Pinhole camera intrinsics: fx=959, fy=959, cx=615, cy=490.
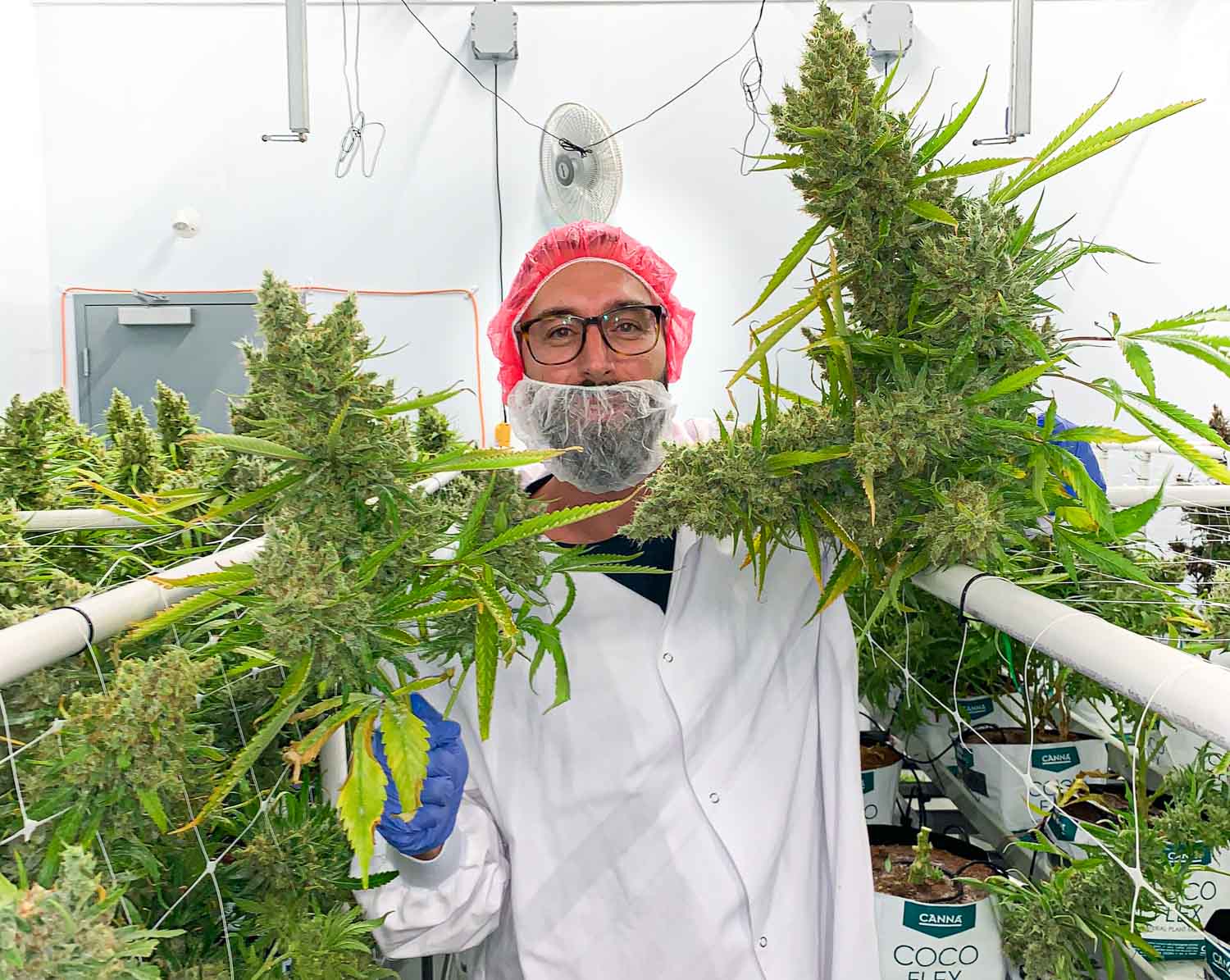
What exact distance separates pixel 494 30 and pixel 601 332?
136 inches

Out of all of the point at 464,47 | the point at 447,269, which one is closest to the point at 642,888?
the point at 447,269

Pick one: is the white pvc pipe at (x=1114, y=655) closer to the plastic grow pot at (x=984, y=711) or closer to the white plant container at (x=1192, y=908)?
the white plant container at (x=1192, y=908)

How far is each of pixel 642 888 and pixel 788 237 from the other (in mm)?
3714

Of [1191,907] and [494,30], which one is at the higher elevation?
[494,30]

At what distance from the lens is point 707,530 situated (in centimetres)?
91

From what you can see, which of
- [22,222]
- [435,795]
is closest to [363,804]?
[435,795]

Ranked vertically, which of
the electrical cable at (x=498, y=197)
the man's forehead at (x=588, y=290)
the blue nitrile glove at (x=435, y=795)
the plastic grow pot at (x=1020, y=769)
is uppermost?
the electrical cable at (x=498, y=197)

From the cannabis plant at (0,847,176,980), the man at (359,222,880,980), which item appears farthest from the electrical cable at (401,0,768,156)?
the cannabis plant at (0,847,176,980)

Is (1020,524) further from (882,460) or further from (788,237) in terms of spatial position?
(788,237)

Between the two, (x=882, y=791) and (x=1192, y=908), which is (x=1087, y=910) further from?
(x=882, y=791)

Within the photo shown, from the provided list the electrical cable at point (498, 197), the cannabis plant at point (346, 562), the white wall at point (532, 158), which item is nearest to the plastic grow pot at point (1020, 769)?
the cannabis plant at point (346, 562)

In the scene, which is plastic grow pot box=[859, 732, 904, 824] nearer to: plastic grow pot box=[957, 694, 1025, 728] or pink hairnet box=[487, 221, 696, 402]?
plastic grow pot box=[957, 694, 1025, 728]

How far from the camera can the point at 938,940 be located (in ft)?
3.93

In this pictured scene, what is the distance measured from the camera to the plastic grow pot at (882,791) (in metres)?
1.71
